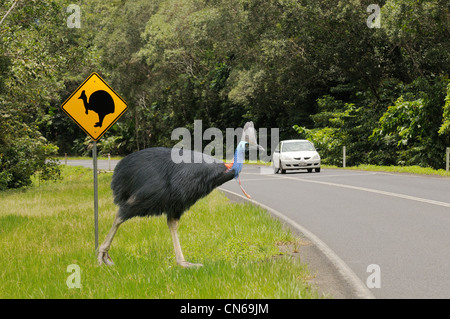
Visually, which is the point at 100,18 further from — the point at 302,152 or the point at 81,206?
the point at 81,206

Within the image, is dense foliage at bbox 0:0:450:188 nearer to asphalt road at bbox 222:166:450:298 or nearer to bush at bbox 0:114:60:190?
bush at bbox 0:114:60:190

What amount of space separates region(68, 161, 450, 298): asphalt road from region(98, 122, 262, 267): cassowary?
6.89 feet

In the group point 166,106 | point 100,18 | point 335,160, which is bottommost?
point 335,160

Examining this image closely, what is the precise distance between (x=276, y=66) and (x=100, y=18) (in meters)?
33.0

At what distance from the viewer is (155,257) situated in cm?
737

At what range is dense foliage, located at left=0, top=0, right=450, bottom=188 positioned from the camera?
2047cm

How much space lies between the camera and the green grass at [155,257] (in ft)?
18.3

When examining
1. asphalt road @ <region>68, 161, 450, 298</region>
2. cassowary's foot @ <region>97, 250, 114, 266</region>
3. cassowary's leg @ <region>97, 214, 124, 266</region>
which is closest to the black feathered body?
cassowary's leg @ <region>97, 214, 124, 266</region>

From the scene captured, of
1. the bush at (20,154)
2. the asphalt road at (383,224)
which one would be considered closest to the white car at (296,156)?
the asphalt road at (383,224)

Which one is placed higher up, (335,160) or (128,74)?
(128,74)

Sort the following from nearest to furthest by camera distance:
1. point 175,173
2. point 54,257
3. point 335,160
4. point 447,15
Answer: point 175,173 < point 54,257 < point 447,15 < point 335,160

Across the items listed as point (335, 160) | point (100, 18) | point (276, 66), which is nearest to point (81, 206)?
point (335, 160)

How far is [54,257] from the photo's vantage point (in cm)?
745

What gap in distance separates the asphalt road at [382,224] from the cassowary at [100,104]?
4.00 meters
